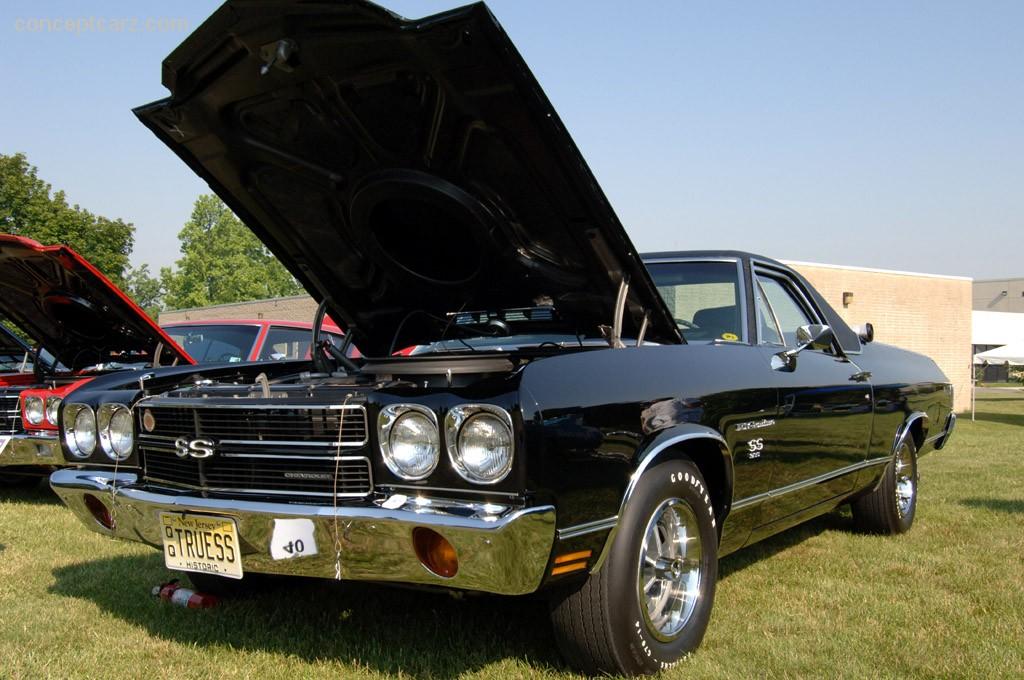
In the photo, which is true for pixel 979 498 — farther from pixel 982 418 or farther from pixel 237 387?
pixel 982 418

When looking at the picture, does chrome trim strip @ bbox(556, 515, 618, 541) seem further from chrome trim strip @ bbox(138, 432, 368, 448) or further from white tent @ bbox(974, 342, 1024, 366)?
white tent @ bbox(974, 342, 1024, 366)

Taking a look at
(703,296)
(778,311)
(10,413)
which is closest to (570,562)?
(703,296)

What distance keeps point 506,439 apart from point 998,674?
76.2 inches

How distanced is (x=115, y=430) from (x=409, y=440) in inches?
57.4

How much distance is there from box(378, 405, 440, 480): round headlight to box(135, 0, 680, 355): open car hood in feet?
3.25

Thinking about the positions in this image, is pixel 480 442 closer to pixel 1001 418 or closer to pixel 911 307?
pixel 1001 418

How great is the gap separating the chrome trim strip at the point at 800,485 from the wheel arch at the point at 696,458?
0.08 m

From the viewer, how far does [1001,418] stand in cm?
2148

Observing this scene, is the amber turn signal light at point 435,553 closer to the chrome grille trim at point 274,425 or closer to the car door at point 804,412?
the chrome grille trim at point 274,425

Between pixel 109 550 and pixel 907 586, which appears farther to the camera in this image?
pixel 109 550

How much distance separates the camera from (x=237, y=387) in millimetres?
3309

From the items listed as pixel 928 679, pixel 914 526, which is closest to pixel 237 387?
pixel 928 679

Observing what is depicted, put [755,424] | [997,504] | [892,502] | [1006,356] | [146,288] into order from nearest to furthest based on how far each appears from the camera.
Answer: [755,424] → [892,502] → [997,504] → [1006,356] → [146,288]

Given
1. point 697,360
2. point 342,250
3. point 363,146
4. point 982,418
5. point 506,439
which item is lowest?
point 982,418
